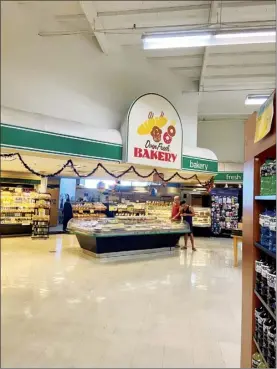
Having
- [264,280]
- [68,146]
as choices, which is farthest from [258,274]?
[68,146]

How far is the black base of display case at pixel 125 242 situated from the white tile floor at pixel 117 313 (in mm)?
424

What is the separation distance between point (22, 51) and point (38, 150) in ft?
16.3

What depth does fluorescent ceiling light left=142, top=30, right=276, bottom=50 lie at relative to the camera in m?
4.42

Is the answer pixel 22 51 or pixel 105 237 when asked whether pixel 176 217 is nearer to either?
pixel 105 237

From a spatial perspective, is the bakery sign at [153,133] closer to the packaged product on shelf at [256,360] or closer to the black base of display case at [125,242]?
the black base of display case at [125,242]

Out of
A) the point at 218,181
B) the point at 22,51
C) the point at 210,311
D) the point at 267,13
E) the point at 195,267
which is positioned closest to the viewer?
the point at 22,51

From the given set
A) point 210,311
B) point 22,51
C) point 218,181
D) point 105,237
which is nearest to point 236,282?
point 210,311

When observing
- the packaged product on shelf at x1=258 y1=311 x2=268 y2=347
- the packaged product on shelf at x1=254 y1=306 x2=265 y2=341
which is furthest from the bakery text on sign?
the packaged product on shelf at x1=258 y1=311 x2=268 y2=347

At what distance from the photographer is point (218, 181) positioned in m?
12.2

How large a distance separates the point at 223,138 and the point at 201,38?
313 inches

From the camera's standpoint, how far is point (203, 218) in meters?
12.3

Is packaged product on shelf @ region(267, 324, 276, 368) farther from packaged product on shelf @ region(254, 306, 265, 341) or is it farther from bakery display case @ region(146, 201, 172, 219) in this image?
bakery display case @ region(146, 201, 172, 219)

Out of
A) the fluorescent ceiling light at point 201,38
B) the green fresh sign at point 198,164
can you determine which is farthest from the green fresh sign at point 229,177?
the fluorescent ceiling light at point 201,38

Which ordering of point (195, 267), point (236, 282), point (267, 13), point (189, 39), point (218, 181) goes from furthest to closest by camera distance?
point (218, 181)
point (195, 267)
point (236, 282)
point (189, 39)
point (267, 13)
